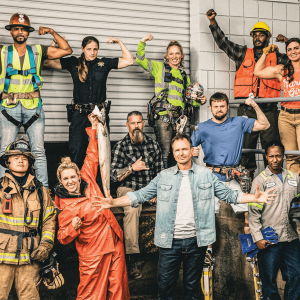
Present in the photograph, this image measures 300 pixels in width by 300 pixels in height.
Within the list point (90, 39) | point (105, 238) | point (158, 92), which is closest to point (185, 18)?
point (158, 92)

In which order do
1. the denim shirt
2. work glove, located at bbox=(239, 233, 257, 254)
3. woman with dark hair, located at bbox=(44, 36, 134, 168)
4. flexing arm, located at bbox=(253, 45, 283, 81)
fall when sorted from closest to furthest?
the denim shirt
work glove, located at bbox=(239, 233, 257, 254)
woman with dark hair, located at bbox=(44, 36, 134, 168)
flexing arm, located at bbox=(253, 45, 283, 81)

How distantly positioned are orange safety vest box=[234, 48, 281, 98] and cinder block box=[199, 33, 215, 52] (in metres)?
0.85

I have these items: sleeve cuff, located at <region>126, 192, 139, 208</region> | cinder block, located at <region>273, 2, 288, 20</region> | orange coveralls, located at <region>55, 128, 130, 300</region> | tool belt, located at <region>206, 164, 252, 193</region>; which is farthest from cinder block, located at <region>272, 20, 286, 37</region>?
sleeve cuff, located at <region>126, 192, 139, 208</region>

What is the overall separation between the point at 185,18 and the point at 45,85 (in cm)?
289

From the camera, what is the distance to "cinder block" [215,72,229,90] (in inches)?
279

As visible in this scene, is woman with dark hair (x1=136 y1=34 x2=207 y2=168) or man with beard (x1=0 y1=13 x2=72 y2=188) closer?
man with beard (x1=0 y1=13 x2=72 y2=188)

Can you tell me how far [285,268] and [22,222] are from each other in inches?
119

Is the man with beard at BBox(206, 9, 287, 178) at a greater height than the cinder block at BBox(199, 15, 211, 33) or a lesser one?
lesser

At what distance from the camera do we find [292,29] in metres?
7.57

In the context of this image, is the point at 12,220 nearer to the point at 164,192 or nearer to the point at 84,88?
the point at 164,192

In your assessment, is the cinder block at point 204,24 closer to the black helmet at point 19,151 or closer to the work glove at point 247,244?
the work glove at point 247,244

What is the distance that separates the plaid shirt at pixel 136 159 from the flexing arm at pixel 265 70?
6.27ft

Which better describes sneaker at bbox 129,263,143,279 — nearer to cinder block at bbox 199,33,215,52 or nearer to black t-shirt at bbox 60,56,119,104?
black t-shirt at bbox 60,56,119,104

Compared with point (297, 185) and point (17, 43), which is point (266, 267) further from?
point (17, 43)
